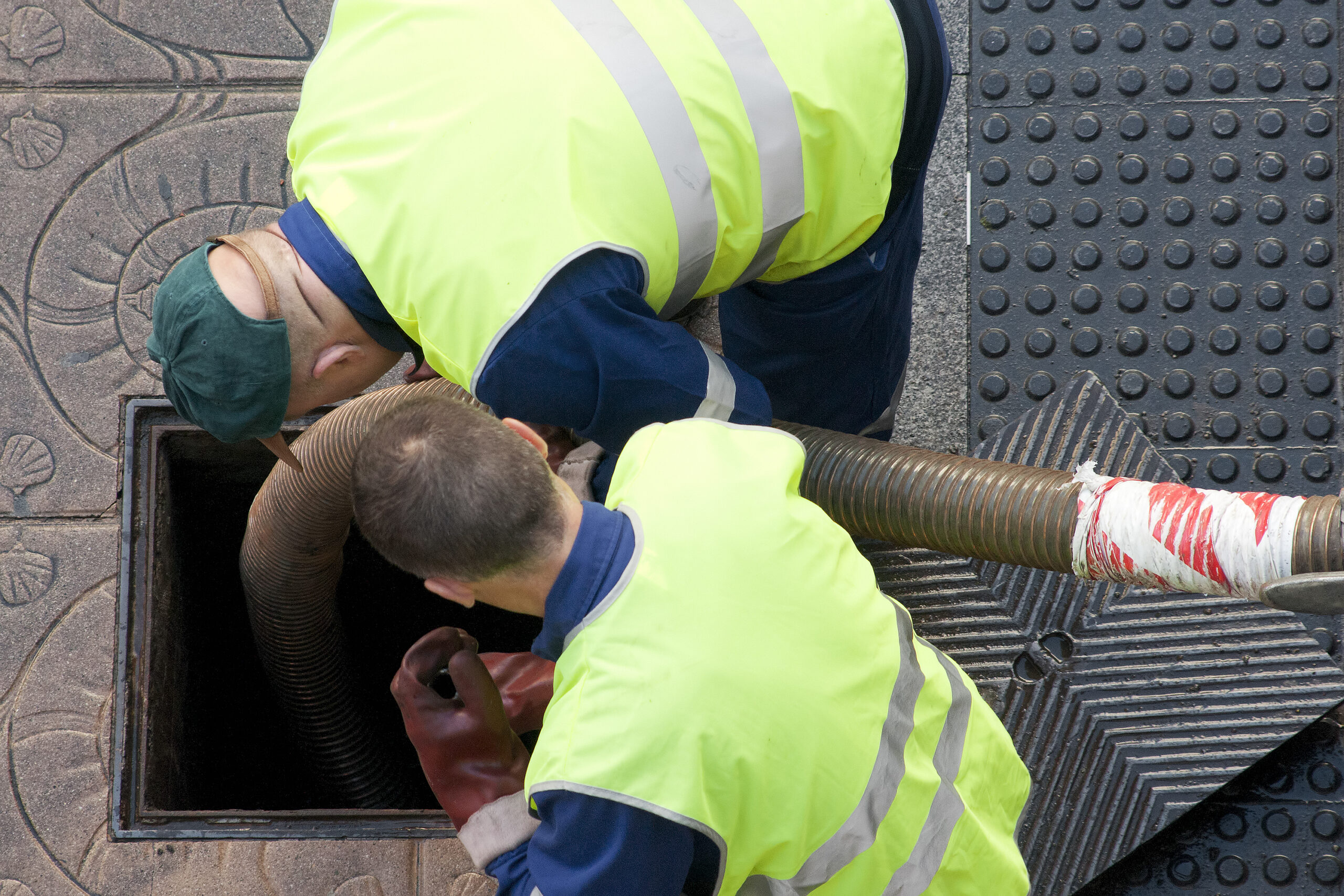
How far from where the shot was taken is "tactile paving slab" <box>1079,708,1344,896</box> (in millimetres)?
2678

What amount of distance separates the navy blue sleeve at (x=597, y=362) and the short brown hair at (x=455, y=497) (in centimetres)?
10

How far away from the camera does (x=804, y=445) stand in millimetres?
2352

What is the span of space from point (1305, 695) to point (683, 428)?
1820 millimetres

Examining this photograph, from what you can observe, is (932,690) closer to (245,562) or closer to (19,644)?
(245,562)

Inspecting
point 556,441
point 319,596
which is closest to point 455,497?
point 556,441

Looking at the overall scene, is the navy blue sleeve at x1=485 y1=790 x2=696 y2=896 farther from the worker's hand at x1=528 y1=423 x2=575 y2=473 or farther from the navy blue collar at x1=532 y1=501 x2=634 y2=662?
the worker's hand at x1=528 y1=423 x2=575 y2=473

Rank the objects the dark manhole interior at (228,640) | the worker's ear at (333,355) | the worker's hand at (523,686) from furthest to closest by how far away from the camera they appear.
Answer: the dark manhole interior at (228,640)
the worker's hand at (523,686)
the worker's ear at (333,355)

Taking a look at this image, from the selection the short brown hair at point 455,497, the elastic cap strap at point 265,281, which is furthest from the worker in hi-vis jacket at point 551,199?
the short brown hair at point 455,497

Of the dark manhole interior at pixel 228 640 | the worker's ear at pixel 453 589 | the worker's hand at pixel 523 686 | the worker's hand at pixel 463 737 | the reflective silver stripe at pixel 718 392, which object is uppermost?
the reflective silver stripe at pixel 718 392

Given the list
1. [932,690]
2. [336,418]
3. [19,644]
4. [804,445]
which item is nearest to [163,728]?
[19,644]

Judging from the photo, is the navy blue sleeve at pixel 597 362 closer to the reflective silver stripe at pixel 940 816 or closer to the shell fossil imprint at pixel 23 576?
the reflective silver stripe at pixel 940 816

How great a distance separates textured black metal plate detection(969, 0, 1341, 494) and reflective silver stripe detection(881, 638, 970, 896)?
127 centimetres

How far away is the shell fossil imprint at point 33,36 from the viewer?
3.04 meters

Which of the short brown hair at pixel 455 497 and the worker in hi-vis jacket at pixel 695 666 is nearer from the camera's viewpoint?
the worker in hi-vis jacket at pixel 695 666
